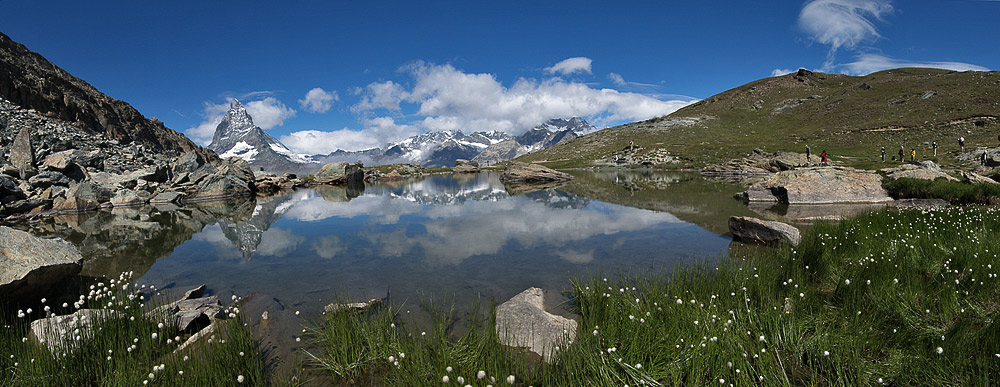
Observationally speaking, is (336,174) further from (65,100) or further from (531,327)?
(65,100)

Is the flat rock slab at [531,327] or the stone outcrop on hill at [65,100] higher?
the stone outcrop on hill at [65,100]

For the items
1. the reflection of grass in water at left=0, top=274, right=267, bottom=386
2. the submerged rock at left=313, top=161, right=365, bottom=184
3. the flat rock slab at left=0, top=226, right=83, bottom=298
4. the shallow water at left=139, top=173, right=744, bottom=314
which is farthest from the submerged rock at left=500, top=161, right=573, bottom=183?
the reflection of grass in water at left=0, top=274, right=267, bottom=386

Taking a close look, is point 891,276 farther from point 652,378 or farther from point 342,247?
point 342,247

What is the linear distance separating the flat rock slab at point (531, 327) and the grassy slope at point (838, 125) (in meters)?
62.7

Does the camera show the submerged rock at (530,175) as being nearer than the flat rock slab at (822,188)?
A: No

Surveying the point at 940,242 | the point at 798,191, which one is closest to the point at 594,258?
the point at 940,242

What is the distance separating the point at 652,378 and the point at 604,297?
256 cm

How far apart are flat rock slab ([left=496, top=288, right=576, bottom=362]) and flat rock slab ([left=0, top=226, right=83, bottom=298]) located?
1010 centimetres

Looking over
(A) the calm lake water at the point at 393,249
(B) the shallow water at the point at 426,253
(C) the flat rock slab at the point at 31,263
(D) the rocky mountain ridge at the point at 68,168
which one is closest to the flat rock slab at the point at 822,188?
(A) the calm lake water at the point at 393,249

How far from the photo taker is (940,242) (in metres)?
9.49

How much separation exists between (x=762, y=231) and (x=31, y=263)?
1982 cm

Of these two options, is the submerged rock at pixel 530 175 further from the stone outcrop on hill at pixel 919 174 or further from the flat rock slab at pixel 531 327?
the flat rock slab at pixel 531 327

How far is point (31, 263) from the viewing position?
8578 millimetres

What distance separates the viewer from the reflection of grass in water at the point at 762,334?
15.9 ft
